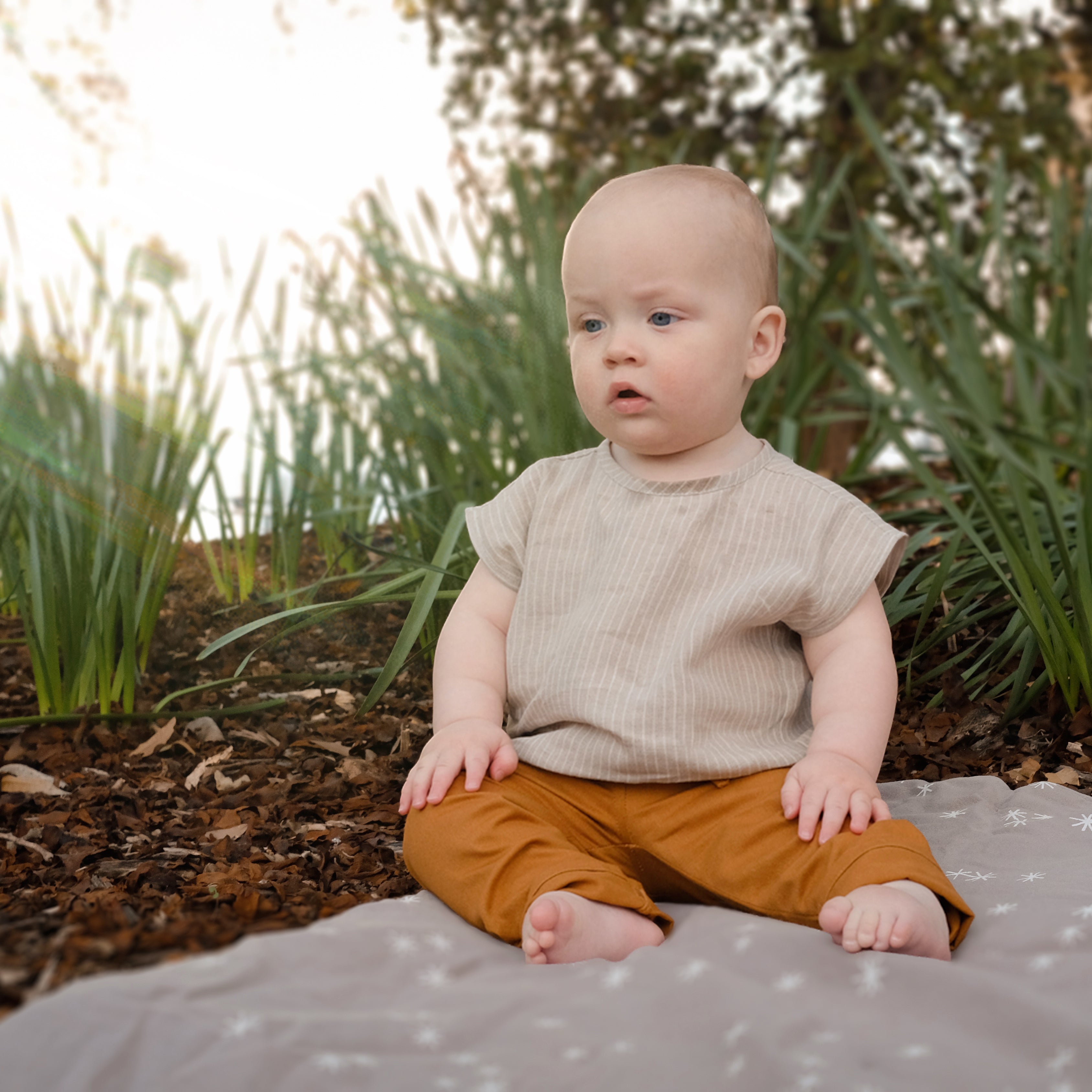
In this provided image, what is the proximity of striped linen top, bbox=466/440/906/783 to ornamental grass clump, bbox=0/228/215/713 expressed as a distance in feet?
2.41


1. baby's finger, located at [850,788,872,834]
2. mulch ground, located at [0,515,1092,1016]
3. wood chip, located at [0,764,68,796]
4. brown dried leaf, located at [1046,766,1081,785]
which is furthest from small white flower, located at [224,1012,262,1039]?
brown dried leaf, located at [1046,766,1081,785]

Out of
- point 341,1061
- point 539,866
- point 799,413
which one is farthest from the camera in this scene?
point 799,413

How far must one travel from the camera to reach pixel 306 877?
1294mm

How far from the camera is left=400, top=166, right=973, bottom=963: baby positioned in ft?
3.71

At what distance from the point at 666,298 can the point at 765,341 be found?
151mm

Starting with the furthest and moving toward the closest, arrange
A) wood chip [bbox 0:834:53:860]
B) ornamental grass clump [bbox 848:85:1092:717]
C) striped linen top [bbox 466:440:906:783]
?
1. ornamental grass clump [bbox 848:85:1092:717]
2. wood chip [bbox 0:834:53:860]
3. striped linen top [bbox 466:440:906:783]

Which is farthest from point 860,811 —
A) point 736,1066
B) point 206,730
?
point 206,730

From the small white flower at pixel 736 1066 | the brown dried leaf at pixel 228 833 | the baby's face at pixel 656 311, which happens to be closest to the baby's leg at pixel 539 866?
the small white flower at pixel 736 1066

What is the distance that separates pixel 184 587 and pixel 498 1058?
162 cm

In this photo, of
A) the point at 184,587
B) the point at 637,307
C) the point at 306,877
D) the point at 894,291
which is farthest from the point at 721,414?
the point at 894,291

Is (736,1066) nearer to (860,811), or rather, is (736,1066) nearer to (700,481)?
(860,811)

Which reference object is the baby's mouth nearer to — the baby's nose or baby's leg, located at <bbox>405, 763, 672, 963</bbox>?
the baby's nose

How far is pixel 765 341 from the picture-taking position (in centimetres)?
127

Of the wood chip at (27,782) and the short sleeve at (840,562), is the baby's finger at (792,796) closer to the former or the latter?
the short sleeve at (840,562)
